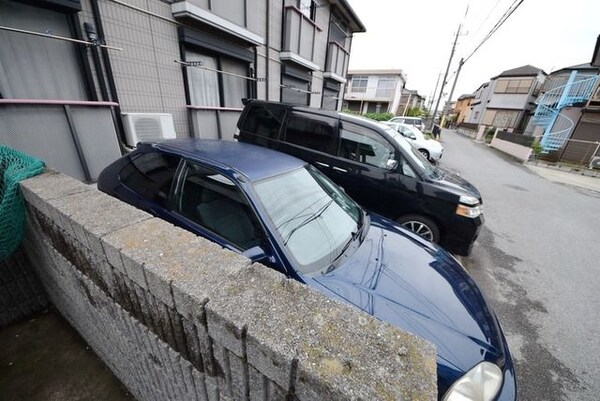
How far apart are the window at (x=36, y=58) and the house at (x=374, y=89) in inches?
1218

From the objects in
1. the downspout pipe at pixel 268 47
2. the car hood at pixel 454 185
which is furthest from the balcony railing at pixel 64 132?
the downspout pipe at pixel 268 47

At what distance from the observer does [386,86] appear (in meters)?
30.2

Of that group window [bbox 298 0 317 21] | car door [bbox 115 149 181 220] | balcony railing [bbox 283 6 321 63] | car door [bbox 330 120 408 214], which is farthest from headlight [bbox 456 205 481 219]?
window [bbox 298 0 317 21]

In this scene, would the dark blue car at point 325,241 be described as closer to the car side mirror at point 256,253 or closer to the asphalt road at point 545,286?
the car side mirror at point 256,253

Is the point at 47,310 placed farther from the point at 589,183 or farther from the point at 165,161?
the point at 589,183

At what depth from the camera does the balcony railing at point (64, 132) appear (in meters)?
2.80

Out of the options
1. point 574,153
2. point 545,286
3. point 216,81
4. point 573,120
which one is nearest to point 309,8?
point 216,81

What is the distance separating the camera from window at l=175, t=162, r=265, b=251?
5.91 feet

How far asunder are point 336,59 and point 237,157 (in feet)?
37.5

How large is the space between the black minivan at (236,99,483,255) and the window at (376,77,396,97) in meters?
30.8

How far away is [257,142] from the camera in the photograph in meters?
4.42

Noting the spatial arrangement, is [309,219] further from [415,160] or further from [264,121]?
[264,121]

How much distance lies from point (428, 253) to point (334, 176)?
194 cm

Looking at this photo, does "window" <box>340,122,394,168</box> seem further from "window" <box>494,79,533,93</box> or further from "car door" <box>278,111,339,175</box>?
"window" <box>494,79,533,93</box>
